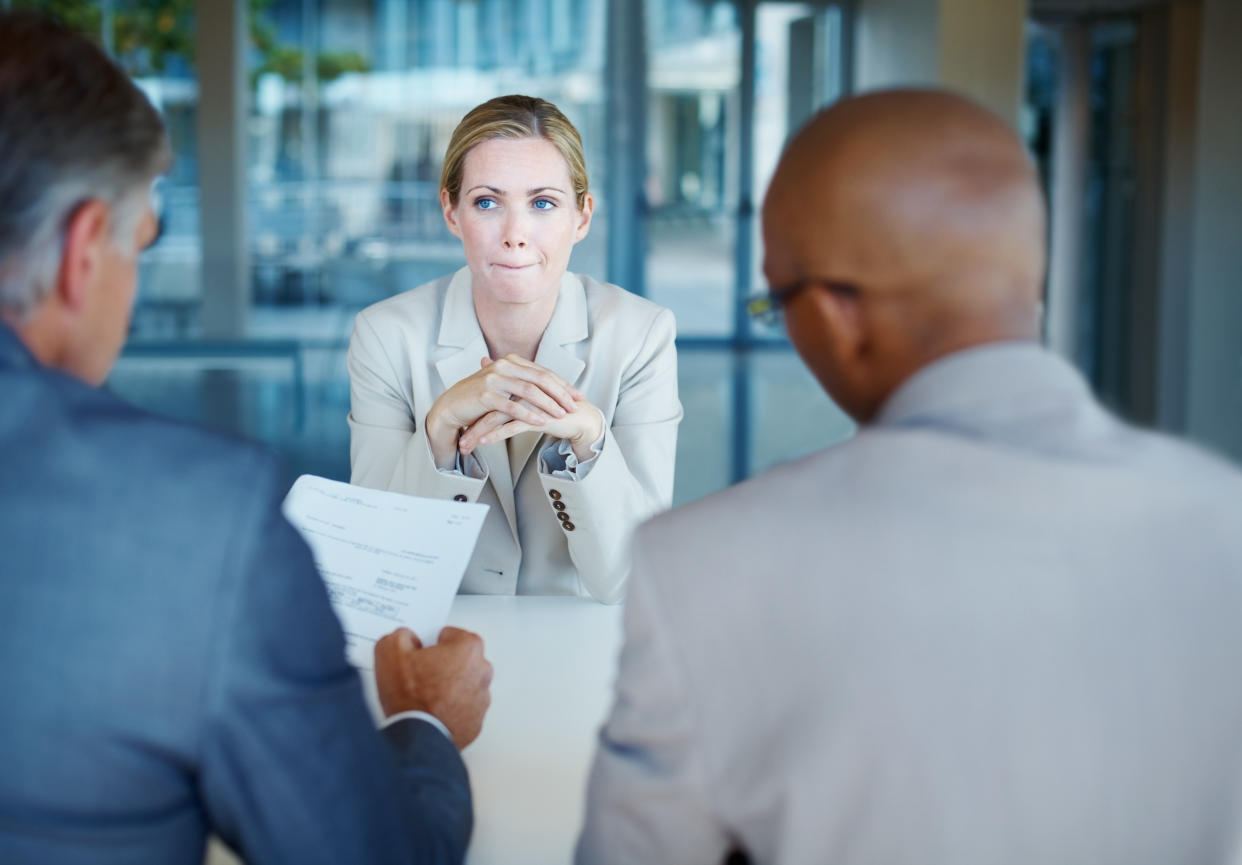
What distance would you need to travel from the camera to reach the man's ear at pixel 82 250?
35.4 inches

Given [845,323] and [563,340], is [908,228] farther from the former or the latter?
[563,340]

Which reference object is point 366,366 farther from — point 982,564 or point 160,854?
point 982,564

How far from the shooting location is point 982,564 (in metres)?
0.83

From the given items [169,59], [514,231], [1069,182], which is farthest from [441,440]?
[1069,182]

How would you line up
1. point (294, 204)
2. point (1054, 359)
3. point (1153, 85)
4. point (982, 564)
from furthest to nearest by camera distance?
point (294, 204) → point (1153, 85) → point (1054, 359) → point (982, 564)

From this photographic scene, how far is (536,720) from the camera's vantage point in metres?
1.53

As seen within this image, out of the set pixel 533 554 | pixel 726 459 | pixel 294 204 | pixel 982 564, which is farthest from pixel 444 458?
pixel 294 204

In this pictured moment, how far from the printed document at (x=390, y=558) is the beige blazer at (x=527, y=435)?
0.47 metres

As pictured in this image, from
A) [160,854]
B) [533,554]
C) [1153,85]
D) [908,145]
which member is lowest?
[533,554]

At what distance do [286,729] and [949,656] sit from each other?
18.8 inches

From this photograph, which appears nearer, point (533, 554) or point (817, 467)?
point (817, 467)

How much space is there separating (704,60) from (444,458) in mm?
7952

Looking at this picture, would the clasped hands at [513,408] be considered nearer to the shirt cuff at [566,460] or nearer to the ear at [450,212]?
the shirt cuff at [566,460]

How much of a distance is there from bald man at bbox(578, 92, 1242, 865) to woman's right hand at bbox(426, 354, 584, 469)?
107 centimetres
